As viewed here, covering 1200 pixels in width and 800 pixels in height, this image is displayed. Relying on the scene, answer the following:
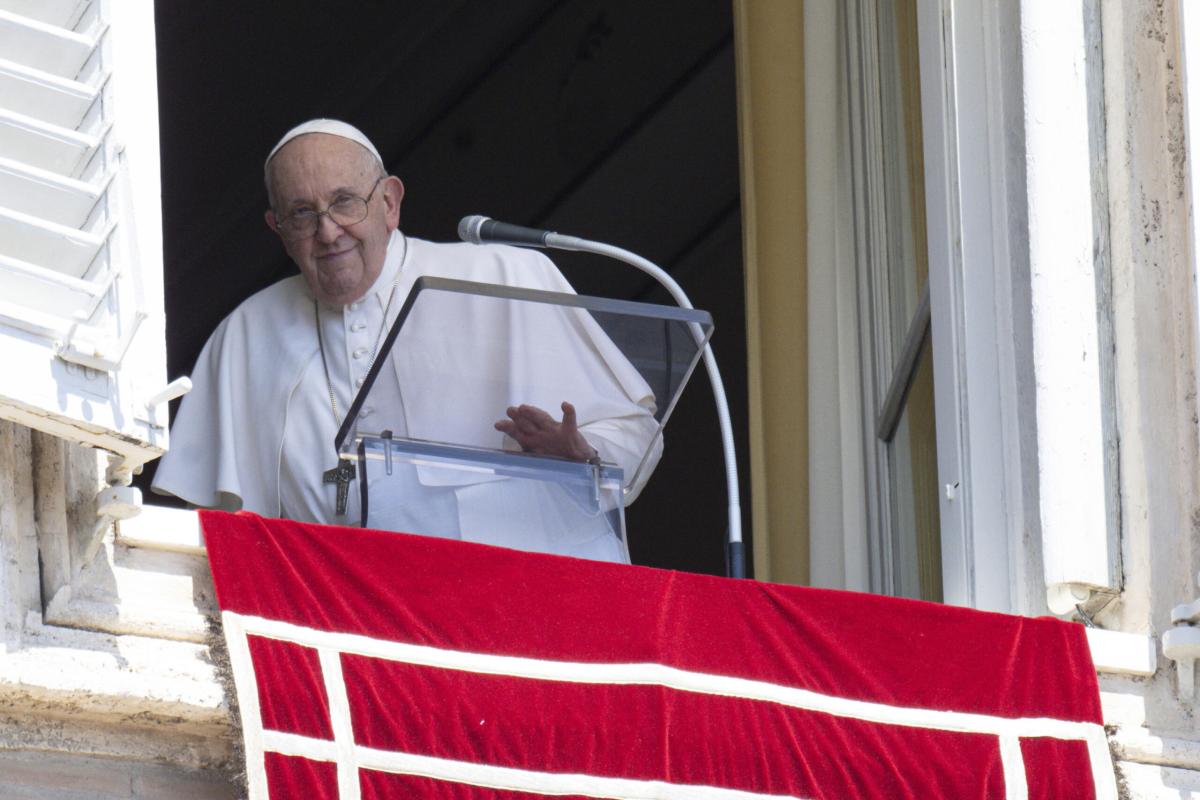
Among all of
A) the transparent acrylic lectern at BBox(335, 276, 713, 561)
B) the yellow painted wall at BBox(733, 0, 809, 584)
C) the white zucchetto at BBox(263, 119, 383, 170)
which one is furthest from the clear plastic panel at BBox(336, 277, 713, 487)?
the yellow painted wall at BBox(733, 0, 809, 584)

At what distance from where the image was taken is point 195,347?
9.09 meters

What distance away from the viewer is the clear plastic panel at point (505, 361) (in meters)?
3.95

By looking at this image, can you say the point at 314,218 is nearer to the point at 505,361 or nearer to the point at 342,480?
the point at 342,480

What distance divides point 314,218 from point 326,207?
3cm

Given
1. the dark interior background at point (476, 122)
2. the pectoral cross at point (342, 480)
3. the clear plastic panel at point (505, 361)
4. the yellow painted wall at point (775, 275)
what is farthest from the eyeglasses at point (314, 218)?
the dark interior background at point (476, 122)

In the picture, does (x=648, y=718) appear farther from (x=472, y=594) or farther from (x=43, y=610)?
(x=43, y=610)

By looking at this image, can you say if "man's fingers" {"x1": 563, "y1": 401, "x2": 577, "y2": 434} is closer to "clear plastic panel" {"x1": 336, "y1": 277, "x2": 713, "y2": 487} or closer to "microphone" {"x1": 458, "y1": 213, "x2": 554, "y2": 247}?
"clear plastic panel" {"x1": 336, "y1": 277, "x2": 713, "y2": 487}

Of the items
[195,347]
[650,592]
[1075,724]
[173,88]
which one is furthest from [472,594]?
[195,347]

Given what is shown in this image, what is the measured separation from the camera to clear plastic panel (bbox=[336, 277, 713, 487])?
395cm

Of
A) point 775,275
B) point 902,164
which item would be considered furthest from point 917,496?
point 775,275

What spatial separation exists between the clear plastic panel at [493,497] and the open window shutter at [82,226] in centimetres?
57

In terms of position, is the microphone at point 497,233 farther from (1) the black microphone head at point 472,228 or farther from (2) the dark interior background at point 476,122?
(2) the dark interior background at point 476,122

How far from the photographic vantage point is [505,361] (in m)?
4.08

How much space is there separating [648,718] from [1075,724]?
0.71 meters
